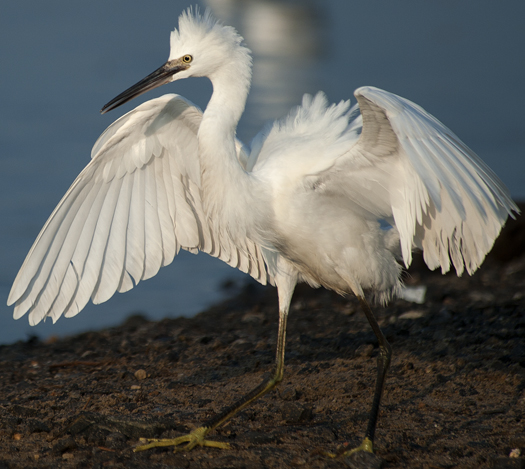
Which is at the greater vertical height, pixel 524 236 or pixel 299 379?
pixel 524 236

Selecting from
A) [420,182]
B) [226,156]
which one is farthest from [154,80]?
[420,182]

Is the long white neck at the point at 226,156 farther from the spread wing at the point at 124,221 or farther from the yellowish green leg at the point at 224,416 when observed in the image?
the yellowish green leg at the point at 224,416

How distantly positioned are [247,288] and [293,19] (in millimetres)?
16838

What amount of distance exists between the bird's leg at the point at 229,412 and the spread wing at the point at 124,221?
0.59 metres

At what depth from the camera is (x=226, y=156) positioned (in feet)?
13.8

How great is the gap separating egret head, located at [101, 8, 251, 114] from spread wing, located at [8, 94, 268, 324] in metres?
0.26

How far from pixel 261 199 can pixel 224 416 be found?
133cm

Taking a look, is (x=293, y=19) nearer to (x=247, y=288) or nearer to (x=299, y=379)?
(x=247, y=288)

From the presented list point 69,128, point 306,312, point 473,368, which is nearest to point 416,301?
point 306,312

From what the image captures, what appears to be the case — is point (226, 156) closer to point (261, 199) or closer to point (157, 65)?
point (261, 199)

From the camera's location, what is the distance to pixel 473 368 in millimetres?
4875

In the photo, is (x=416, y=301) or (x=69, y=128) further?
(x=69, y=128)

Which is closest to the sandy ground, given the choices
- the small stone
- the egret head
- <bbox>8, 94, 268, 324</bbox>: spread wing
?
the small stone

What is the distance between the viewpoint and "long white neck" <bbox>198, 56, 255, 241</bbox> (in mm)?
4188
